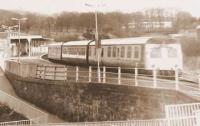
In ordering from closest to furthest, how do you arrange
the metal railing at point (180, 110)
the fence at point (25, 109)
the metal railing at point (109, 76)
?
the metal railing at point (180, 110) → the metal railing at point (109, 76) → the fence at point (25, 109)

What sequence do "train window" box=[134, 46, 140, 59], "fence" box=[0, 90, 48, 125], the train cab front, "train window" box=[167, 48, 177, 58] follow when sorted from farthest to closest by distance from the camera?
"train window" box=[134, 46, 140, 59] < "fence" box=[0, 90, 48, 125] < "train window" box=[167, 48, 177, 58] < the train cab front

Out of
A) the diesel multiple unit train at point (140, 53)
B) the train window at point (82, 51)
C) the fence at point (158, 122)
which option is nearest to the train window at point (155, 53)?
the diesel multiple unit train at point (140, 53)

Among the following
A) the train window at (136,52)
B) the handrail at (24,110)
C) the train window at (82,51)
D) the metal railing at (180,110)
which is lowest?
the handrail at (24,110)

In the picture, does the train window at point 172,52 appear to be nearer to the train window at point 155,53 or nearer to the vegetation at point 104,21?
the train window at point 155,53

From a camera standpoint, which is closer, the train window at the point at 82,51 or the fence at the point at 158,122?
the fence at the point at 158,122

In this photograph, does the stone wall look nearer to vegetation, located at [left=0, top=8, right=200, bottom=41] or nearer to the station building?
vegetation, located at [left=0, top=8, right=200, bottom=41]

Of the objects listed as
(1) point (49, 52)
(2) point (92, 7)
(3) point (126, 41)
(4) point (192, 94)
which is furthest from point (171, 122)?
(1) point (49, 52)

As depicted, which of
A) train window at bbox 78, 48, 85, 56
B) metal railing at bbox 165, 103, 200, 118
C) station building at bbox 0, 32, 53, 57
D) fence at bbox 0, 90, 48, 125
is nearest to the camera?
metal railing at bbox 165, 103, 200, 118

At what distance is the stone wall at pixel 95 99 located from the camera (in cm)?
926

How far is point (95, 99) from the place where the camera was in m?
11.2

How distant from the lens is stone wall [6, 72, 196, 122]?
9258mm

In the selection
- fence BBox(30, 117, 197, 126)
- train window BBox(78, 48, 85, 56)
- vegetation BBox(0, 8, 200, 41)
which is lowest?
fence BBox(30, 117, 197, 126)

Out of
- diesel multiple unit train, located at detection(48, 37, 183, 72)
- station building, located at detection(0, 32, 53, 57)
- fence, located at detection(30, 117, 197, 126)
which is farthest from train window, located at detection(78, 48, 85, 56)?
fence, located at detection(30, 117, 197, 126)

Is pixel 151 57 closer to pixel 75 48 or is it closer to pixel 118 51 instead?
pixel 118 51
